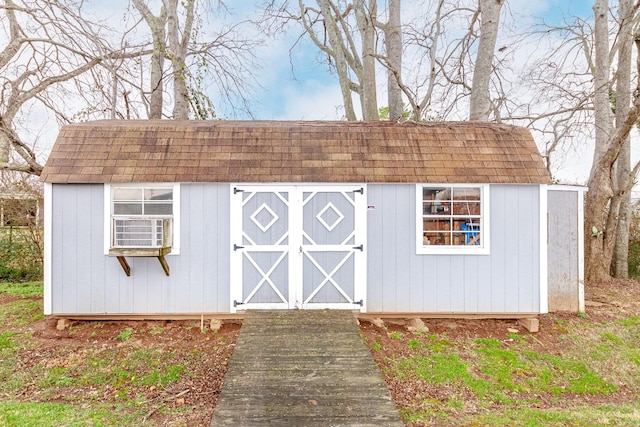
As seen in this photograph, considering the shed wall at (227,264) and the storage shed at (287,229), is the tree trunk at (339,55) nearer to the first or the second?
the storage shed at (287,229)

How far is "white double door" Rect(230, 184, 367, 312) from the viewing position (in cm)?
500

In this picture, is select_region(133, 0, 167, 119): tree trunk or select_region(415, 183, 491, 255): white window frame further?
select_region(133, 0, 167, 119): tree trunk

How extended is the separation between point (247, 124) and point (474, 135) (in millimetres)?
4005


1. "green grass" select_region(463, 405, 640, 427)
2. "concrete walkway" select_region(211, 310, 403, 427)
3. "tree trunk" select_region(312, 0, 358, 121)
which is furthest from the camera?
"tree trunk" select_region(312, 0, 358, 121)

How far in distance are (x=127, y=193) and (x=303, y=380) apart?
381 centimetres

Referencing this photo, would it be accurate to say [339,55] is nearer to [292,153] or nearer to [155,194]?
[292,153]

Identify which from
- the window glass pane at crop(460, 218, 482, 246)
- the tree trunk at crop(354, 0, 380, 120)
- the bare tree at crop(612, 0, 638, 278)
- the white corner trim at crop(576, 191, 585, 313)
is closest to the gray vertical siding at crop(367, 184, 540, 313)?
the window glass pane at crop(460, 218, 482, 246)

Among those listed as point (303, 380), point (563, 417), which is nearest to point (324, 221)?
point (303, 380)

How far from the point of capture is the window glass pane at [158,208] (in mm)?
4961

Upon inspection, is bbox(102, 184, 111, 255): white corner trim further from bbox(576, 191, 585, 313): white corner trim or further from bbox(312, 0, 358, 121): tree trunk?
bbox(576, 191, 585, 313): white corner trim

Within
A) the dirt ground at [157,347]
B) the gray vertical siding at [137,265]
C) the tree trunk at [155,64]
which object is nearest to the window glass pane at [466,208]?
the gray vertical siding at [137,265]

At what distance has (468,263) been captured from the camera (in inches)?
200

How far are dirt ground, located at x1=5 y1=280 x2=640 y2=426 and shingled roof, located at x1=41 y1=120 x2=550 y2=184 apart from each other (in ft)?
7.42

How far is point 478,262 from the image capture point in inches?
200
